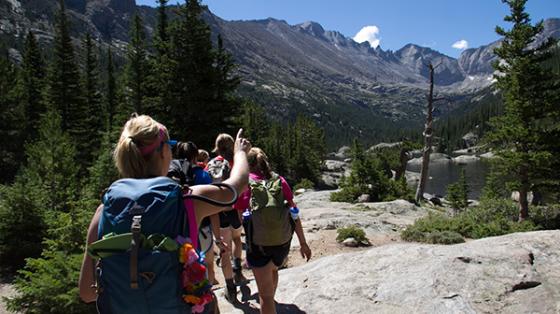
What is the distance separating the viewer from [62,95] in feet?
107

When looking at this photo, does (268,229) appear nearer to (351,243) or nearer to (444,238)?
(351,243)

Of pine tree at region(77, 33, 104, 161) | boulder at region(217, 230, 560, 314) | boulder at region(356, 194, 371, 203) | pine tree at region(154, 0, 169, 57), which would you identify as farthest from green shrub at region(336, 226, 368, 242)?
pine tree at region(77, 33, 104, 161)

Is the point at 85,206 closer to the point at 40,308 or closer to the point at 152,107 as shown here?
the point at 40,308

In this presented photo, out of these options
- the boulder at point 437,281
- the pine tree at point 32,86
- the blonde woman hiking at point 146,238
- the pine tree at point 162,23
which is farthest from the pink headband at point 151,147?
the pine tree at point 32,86

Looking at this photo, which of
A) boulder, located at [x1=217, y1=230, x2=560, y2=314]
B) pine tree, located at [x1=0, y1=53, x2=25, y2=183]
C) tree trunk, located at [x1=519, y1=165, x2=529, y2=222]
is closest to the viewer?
boulder, located at [x1=217, y1=230, x2=560, y2=314]

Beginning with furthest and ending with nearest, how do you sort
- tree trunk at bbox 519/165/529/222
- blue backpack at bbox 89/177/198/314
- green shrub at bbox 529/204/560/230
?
tree trunk at bbox 519/165/529/222, green shrub at bbox 529/204/560/230, blue backpack at bbox 89/177/198/314

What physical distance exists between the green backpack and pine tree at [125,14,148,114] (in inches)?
796

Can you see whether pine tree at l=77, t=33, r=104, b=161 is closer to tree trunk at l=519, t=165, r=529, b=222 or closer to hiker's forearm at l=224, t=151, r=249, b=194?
tree trunk at l=519, t=165, r=529, b=222

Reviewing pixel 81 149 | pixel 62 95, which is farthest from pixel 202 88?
pixel 62 95

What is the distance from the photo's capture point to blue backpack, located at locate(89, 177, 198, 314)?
1.88 metres

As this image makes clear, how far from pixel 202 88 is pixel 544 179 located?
13626 mm

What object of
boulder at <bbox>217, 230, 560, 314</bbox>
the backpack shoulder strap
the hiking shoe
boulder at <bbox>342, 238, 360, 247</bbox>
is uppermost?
the backpack shoulder strap

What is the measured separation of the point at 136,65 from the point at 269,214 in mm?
23442

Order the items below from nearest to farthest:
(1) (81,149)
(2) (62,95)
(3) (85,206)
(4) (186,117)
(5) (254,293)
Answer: (5) (254,293) → (3) (85,206) → (4) (186,117) → (1) (81,149) → (2) (62,95)
